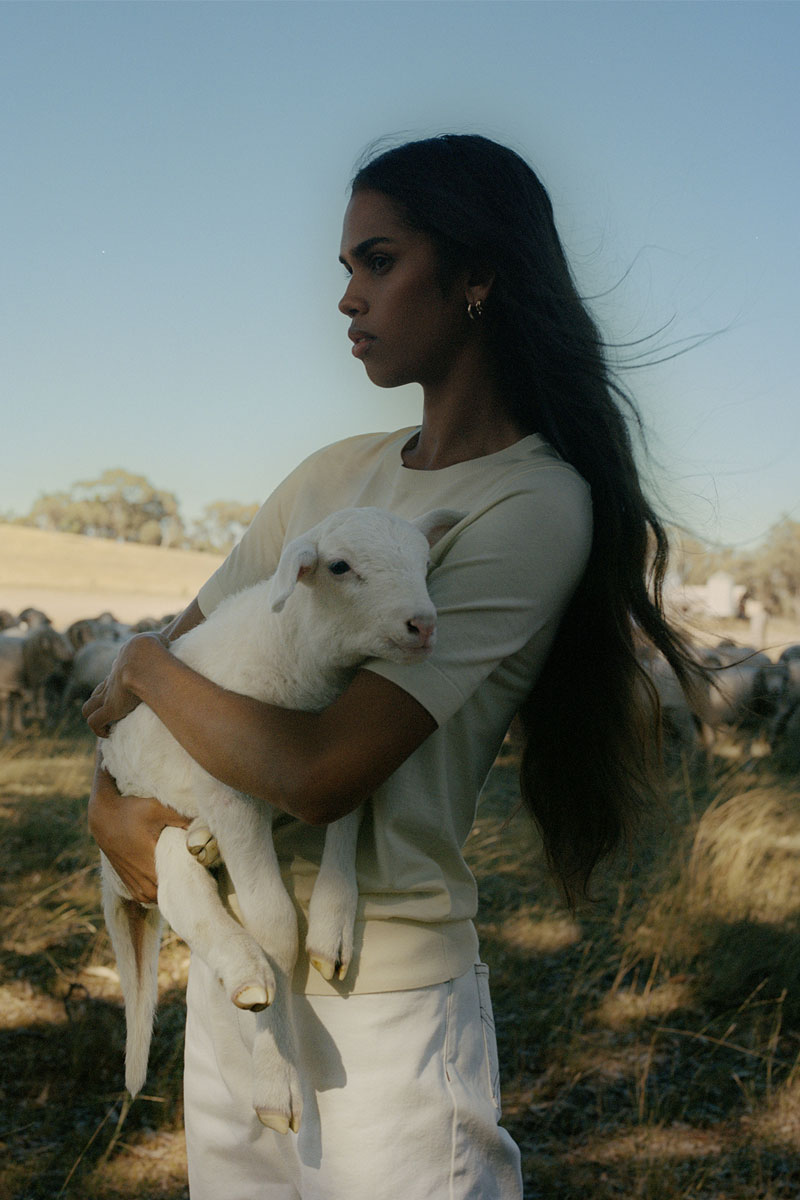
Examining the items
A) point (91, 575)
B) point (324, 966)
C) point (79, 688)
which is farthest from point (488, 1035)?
point (91, 575)

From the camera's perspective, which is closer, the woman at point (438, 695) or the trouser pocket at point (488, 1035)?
the woman at point (438, 695)

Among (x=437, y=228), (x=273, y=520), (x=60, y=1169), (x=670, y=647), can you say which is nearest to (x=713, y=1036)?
(x=60, y=1169)

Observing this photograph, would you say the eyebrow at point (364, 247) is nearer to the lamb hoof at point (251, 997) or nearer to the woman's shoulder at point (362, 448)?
the woman's shoulder at point (362, 448)

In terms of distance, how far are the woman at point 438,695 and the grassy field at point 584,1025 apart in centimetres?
100

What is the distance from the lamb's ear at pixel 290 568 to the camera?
5.05ft

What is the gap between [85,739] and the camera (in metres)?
8.99

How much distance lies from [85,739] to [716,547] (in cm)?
779

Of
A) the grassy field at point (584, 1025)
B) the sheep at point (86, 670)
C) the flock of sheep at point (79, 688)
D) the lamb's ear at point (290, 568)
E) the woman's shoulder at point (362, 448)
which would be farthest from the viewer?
the sheep at point (86, 670)

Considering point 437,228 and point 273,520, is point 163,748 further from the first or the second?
point 437,228

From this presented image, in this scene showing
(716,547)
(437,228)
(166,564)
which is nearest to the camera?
(437,228)

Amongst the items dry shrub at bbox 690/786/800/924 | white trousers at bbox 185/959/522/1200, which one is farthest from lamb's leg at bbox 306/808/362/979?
dry shrub at bbox 690/786/800/924

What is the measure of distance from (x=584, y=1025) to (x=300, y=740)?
10.5 ft

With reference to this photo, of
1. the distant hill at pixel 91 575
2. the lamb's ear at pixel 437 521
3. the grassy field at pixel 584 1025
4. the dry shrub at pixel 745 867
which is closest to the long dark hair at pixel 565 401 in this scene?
the lamb's ear at pixel 437 521

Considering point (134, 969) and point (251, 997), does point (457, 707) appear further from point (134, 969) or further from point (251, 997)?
point (134, 969)
